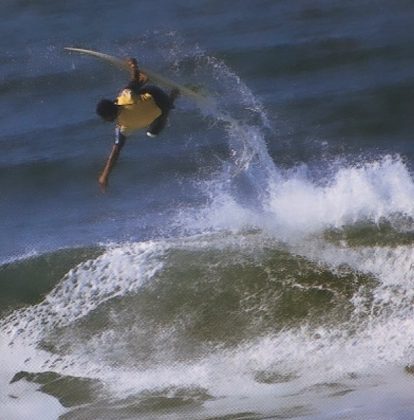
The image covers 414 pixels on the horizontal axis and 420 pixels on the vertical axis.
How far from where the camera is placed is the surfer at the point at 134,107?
10930mm

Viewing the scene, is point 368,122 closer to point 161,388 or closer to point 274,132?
point 274,132

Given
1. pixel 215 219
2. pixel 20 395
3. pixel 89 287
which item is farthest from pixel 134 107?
pixel 20 395

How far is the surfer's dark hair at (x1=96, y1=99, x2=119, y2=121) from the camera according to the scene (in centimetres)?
1090

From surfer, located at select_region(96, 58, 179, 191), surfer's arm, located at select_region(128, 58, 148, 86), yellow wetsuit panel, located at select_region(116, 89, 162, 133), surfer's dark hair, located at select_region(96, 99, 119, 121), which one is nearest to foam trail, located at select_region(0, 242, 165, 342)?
surfer, located at select_region(96, 58, 179, 191)

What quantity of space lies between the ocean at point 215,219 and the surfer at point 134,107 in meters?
1.02

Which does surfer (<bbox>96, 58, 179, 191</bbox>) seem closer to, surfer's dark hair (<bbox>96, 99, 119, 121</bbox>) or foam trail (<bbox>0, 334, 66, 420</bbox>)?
surfer's dark hair (<bbox>96, 99, 119, 121</bbox>)

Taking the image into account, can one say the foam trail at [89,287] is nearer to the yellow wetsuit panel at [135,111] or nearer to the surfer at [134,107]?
the surfer at [134,107]

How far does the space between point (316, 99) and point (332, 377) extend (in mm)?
5506

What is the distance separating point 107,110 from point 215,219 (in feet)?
10.4

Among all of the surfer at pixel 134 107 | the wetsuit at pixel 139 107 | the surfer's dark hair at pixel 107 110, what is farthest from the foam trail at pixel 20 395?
the surfer's dark hair at pixel 107 110

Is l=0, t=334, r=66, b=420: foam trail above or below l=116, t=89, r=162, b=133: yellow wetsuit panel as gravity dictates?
below

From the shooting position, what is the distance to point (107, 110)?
10.9 meters

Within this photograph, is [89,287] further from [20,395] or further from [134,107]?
[134,107]

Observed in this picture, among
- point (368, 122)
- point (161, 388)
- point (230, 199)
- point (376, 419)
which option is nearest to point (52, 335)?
point (161, 388)
